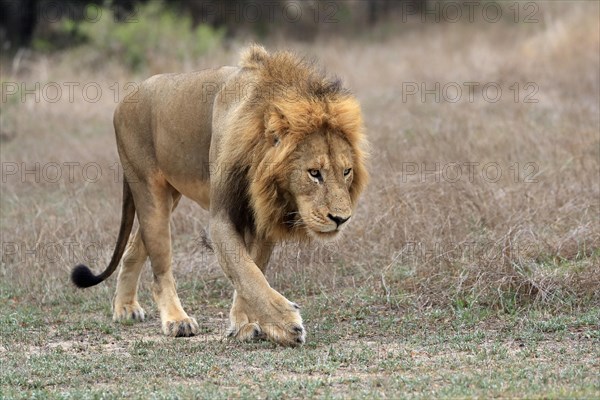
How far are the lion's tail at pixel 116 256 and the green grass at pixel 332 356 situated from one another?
27 centimetres

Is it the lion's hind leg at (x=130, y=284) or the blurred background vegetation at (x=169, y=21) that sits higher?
the blurred background vegetation at (x=169, y=21)

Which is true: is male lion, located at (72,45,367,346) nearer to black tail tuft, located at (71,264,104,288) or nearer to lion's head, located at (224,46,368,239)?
lion's head, located at (224,46,368,239)

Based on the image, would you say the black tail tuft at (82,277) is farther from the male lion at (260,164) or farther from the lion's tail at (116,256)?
the male lion at (260,164)

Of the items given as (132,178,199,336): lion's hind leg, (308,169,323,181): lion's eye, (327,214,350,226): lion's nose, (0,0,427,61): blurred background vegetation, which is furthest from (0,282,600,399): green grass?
(0,0,427,61): blurred background vegetation

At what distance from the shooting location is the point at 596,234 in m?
6.88

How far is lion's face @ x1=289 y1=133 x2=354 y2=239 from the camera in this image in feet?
17.5

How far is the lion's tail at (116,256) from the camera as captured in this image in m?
6.73

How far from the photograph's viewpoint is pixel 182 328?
20.2 feet

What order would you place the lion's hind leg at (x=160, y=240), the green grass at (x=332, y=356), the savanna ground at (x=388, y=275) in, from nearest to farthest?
1. the green grass at (x=332, y=356)
2. the savanna ground at (x=388, y=275)
3. the lion's hind leg at (x=160, y=240)

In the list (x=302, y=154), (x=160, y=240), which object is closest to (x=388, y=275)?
(x=160, y=240)

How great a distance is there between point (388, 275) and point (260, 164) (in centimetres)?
185

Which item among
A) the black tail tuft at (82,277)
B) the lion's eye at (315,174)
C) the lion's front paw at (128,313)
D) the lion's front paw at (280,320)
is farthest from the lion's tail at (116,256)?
the lion's eye at (315,174)

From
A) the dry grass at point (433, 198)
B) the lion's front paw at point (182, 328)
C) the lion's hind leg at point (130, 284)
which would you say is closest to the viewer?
the lion's front paw at point (182, 328)

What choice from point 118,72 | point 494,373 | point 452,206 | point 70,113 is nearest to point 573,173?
point 452,206
